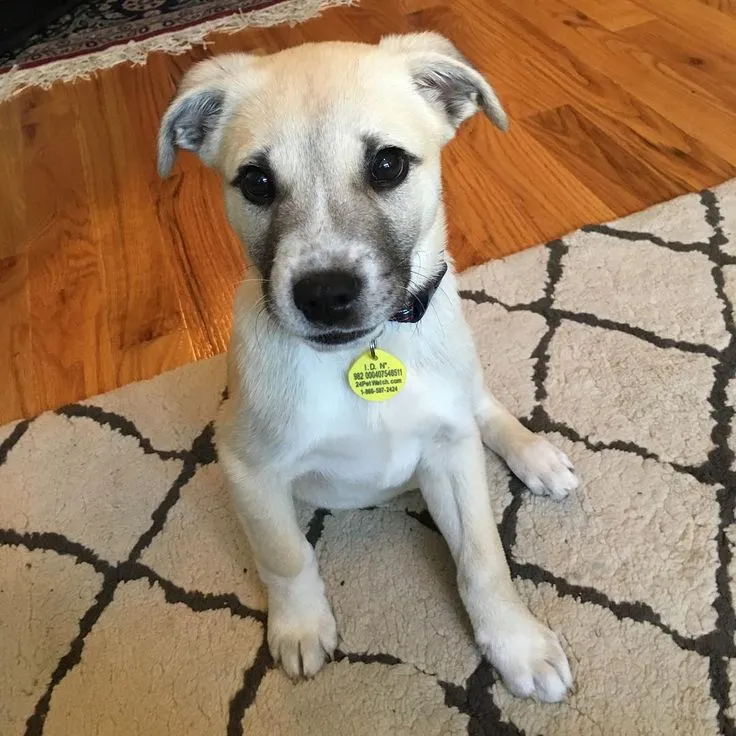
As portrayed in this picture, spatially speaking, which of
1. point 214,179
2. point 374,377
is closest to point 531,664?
point 374,377

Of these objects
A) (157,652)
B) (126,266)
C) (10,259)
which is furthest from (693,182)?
(10,259)

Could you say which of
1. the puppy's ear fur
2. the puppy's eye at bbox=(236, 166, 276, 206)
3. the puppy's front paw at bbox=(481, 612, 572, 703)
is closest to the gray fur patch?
the puppy's eye at bbox=(236, 166, 276, 206)

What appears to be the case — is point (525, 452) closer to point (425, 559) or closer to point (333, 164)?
point (425, 559)

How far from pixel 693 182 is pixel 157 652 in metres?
2.20

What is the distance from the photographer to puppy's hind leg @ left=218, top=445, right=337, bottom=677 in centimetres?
143

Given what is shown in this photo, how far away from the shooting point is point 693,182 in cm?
255

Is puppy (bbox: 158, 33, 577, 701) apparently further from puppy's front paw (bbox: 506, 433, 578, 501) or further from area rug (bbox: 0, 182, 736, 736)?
puppy's front paw (bbox: 506, 433, 578, 501)

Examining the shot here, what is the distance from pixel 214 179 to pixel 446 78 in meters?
1.76

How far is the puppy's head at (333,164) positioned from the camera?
117 centimetres

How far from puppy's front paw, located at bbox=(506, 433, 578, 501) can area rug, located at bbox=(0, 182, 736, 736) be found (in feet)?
0.12

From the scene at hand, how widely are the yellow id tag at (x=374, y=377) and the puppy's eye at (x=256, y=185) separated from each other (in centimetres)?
32

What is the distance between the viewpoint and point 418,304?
1368mm

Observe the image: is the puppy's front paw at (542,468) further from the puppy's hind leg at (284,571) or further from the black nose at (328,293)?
the black nose at (328,293)

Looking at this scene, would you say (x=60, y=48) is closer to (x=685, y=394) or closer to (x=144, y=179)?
(x=144, y=179)
